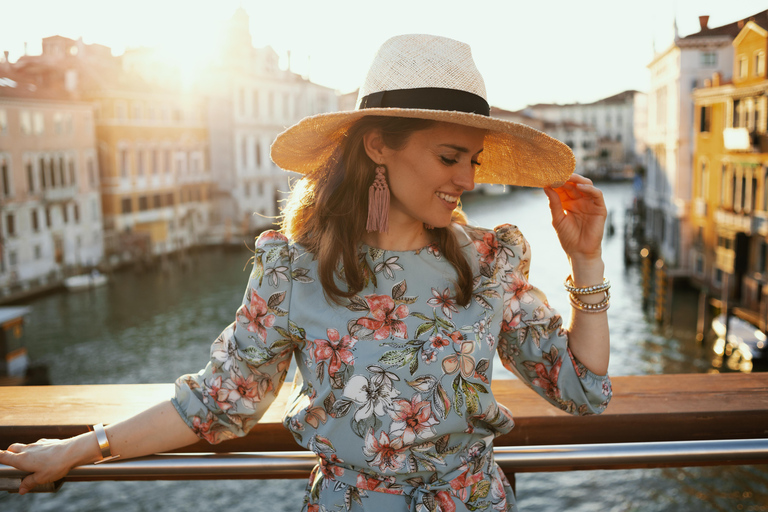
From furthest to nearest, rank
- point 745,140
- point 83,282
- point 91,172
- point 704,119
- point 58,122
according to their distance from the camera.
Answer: point 91,172
point 83,282
point 58,122
point 704,119
point 745,140

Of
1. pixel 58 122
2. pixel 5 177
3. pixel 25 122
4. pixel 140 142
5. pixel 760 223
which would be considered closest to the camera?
pixel 760 223

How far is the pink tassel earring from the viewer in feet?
2.19

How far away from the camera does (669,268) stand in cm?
1395

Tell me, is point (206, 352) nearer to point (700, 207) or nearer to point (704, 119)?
point (700, 207)

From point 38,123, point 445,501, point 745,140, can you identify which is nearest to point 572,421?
point 445,501

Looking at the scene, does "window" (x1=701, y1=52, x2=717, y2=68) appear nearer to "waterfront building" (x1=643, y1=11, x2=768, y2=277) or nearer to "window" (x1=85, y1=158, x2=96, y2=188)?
"waterfront building" (x1=643, y1=11, x2=768, y2=277)

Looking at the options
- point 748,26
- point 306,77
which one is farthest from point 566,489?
point 306,77

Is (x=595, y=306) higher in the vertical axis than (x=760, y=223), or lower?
higher

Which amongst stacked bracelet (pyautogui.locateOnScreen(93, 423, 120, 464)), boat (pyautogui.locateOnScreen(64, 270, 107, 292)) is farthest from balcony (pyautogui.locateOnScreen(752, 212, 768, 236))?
boat (pyautogui.locateOnScreen(64, 270, 107, 292))

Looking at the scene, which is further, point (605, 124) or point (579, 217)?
point (605, 124)

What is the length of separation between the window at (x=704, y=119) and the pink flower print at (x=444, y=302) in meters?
12.6

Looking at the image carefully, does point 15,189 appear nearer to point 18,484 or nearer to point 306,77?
point 306,77

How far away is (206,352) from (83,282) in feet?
16.1

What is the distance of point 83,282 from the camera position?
15930 mm
